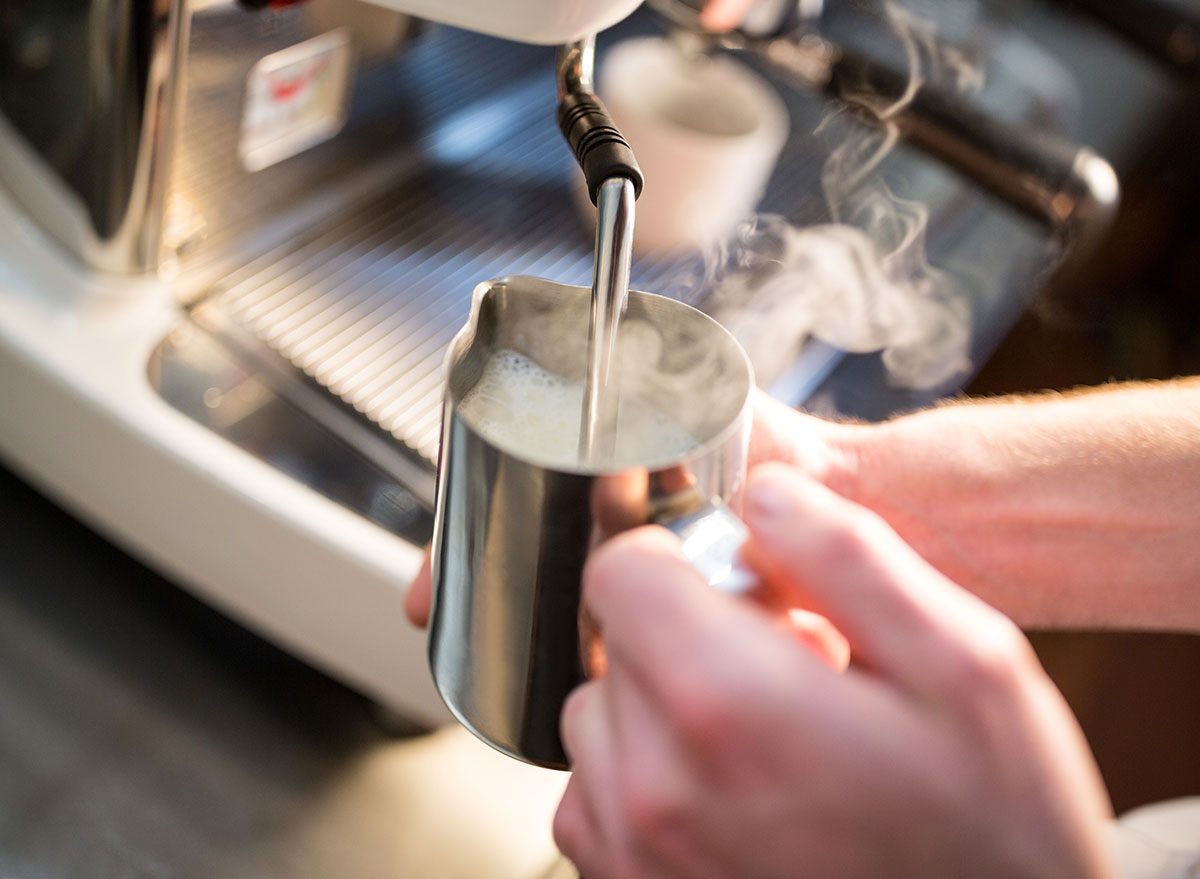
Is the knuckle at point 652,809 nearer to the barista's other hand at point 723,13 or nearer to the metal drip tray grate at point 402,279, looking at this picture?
the metal drip tray grate at point 402,279

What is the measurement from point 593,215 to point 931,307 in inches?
8.5

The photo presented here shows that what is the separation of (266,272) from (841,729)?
47 centimetres

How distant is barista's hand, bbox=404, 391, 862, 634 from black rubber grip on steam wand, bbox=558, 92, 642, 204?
141mm

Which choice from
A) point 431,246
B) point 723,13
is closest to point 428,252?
point 431,246

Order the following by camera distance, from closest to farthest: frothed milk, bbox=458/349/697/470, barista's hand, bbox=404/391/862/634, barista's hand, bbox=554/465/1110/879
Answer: barista's hand, bbox=554/465/1110/879
frothed milk, bbox=458/349/697/470
barista's hand, bbox=404/391/862/634

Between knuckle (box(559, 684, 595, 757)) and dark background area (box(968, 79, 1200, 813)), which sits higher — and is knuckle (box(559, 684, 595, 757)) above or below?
above

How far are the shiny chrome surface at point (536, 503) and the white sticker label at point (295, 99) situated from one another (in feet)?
1.09

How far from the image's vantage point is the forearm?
435mm

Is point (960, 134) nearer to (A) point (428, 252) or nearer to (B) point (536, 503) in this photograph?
(A) point (428, 252)


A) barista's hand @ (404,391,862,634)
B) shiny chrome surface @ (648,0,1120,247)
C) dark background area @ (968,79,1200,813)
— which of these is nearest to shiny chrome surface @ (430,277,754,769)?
barista's hand @ (404,391,862,634)

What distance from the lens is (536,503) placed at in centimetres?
24

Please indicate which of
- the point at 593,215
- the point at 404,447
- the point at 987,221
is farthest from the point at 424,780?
the point at 987,221

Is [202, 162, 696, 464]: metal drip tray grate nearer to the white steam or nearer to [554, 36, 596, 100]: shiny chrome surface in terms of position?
the white steam

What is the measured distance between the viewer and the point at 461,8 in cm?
34
